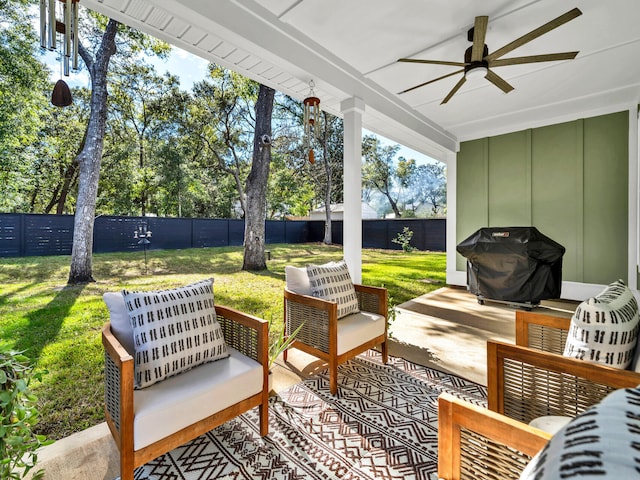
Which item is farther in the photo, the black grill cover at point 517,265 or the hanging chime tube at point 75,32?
the black grill cover at point 517,265

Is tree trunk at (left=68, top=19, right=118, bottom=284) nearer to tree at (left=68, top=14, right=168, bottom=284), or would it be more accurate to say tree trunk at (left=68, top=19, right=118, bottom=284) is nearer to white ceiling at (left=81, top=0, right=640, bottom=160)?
tree at (left=68, top=14, right=168, bottom=284)

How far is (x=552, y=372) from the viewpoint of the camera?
49.8 inches

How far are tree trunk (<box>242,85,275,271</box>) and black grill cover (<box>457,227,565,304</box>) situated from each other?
309 cm

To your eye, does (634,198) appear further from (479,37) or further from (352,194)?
(352,194)

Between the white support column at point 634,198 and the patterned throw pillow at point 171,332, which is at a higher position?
the white support column at point 634,198

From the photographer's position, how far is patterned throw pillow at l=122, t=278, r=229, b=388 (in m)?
1.43

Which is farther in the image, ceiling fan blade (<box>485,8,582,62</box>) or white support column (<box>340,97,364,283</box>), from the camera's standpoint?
white support column (<box>340,97,364,283</box>)

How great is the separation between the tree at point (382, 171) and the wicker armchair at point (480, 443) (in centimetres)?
1018

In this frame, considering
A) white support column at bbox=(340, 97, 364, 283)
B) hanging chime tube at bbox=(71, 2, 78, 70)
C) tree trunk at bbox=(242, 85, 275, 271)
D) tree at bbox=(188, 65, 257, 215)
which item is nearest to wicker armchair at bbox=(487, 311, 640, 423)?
white support column at bbox=(340, 97, 364, 283)

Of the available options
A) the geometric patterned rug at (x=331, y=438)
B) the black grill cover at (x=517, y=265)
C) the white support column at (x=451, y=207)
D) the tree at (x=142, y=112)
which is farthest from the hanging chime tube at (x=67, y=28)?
the white support column at (x=451, y=207)

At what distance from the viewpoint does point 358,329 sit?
2.29 meters

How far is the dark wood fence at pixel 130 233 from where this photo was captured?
232cm

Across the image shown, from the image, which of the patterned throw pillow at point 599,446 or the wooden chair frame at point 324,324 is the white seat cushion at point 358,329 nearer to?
the wooden chair frame at point 324,324

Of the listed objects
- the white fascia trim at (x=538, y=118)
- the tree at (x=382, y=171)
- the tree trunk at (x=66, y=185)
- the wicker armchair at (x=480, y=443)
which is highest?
the tree at (x=382, y=171)
